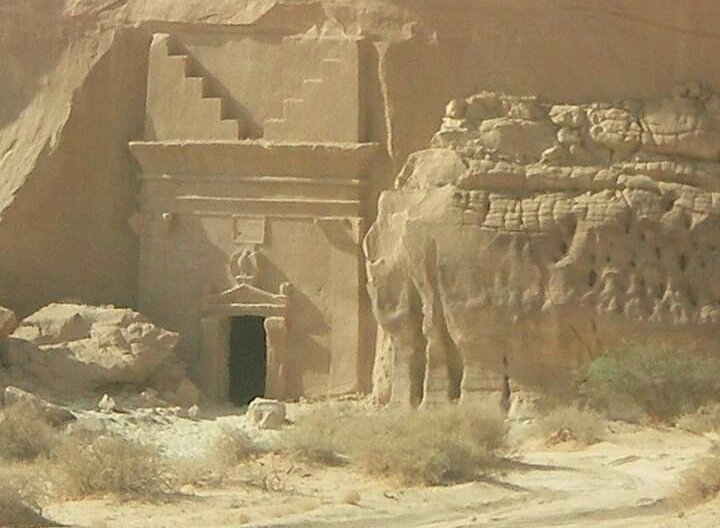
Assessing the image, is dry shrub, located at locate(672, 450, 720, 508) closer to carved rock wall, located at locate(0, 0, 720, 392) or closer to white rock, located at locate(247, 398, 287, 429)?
white rock, located at locate(247, 398, 287, 429)

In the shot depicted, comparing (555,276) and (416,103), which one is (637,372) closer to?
(555,276)

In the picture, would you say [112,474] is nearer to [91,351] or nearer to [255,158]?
[91,351]

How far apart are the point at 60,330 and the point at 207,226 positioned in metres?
2.64

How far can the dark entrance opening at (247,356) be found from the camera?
29.2 metres

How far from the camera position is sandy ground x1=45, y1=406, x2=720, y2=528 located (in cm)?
1631

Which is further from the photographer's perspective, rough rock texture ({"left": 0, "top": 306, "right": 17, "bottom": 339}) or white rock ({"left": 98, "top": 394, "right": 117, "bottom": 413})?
rough rock texture ({"left": 0, "top": 306, "right": 17, "bottom": 339})

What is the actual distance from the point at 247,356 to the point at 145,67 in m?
4.71

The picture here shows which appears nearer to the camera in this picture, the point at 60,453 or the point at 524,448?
the point at 60,453

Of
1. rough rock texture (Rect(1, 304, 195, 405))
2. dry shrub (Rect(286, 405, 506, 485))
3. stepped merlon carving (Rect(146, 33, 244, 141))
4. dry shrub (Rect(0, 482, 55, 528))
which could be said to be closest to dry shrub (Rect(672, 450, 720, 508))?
dry shrub (Rect(286, 405, 506, 485))

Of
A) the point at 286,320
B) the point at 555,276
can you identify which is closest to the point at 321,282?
the point at 286,320

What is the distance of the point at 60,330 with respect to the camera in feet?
88.3

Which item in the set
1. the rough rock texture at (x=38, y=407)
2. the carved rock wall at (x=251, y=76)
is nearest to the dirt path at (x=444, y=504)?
the rough rock texture at (x=38, y=407)

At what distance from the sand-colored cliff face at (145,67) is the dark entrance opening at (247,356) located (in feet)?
6.07

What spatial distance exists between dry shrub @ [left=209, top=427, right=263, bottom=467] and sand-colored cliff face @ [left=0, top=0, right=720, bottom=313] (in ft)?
25.1
